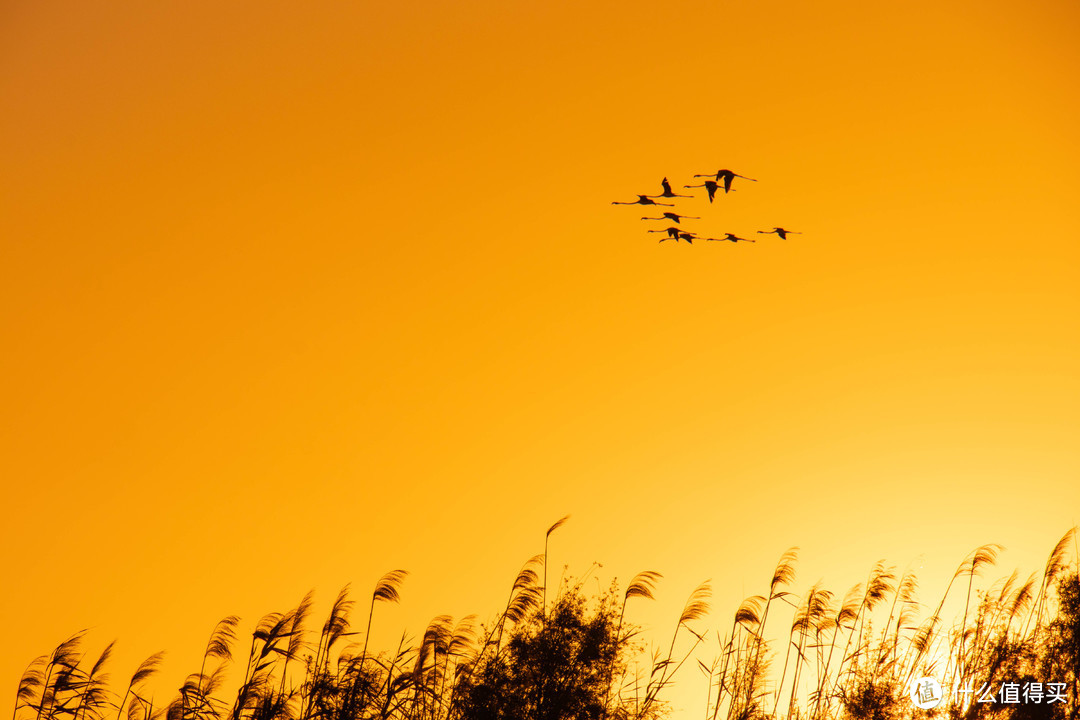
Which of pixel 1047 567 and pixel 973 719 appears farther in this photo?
pixel 1047 567

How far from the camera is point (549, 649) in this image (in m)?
20.3

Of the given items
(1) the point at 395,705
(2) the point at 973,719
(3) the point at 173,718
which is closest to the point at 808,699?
(2) the point at 973,719

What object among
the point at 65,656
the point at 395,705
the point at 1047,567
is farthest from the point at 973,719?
the point at 65,656

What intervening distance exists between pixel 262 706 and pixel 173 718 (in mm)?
1395

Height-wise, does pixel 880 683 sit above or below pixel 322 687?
above

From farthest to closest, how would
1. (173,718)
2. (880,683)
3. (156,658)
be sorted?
(880,683) < (156,658) < (173,718)

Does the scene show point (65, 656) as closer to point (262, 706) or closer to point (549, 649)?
point (262, 706)

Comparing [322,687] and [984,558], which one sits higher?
[984,558]

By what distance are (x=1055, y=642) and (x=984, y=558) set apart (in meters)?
2.05

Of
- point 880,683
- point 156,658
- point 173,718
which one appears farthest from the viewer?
point 880,683

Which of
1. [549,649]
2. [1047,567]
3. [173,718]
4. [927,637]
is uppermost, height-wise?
[1047,567]

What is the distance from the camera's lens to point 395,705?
17547 millimetres

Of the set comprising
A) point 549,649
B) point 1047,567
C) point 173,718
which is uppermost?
point 1047,567

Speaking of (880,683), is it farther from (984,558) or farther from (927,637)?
(984,558)
